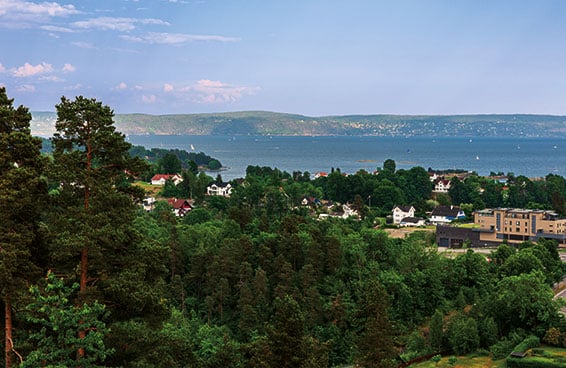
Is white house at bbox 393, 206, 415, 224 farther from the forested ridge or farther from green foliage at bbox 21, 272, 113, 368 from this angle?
green foliage at bbox 21, 272, 113, 368

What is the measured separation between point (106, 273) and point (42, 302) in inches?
59.9

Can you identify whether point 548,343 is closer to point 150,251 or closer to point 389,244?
point 389,244

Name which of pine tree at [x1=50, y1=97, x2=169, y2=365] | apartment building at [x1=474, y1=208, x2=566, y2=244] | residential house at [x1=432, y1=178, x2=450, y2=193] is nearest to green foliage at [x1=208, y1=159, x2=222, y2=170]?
residential house at [x1=432, y1=178, x2=450, y2=193]

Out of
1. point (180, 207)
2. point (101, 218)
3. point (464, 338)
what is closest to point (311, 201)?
point (180, 207)

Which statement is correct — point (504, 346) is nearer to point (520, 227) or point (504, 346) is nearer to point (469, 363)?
point (469, 363)

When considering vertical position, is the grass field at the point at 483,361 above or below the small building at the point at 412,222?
below

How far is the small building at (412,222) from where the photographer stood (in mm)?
60166

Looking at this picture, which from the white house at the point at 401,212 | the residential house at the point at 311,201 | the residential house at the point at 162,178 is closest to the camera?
the white house at the point at 401,212

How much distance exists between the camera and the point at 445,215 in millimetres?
61469

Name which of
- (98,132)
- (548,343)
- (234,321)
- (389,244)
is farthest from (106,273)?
(389,244)

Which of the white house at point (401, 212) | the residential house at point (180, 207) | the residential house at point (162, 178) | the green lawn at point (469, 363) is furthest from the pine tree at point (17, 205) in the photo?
the residential house at point (162, 178)

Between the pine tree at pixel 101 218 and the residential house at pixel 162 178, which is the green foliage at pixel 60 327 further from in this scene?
the residential house at pixel 162 178

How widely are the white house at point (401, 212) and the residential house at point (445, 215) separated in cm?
232

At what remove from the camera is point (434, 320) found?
1053 inches
